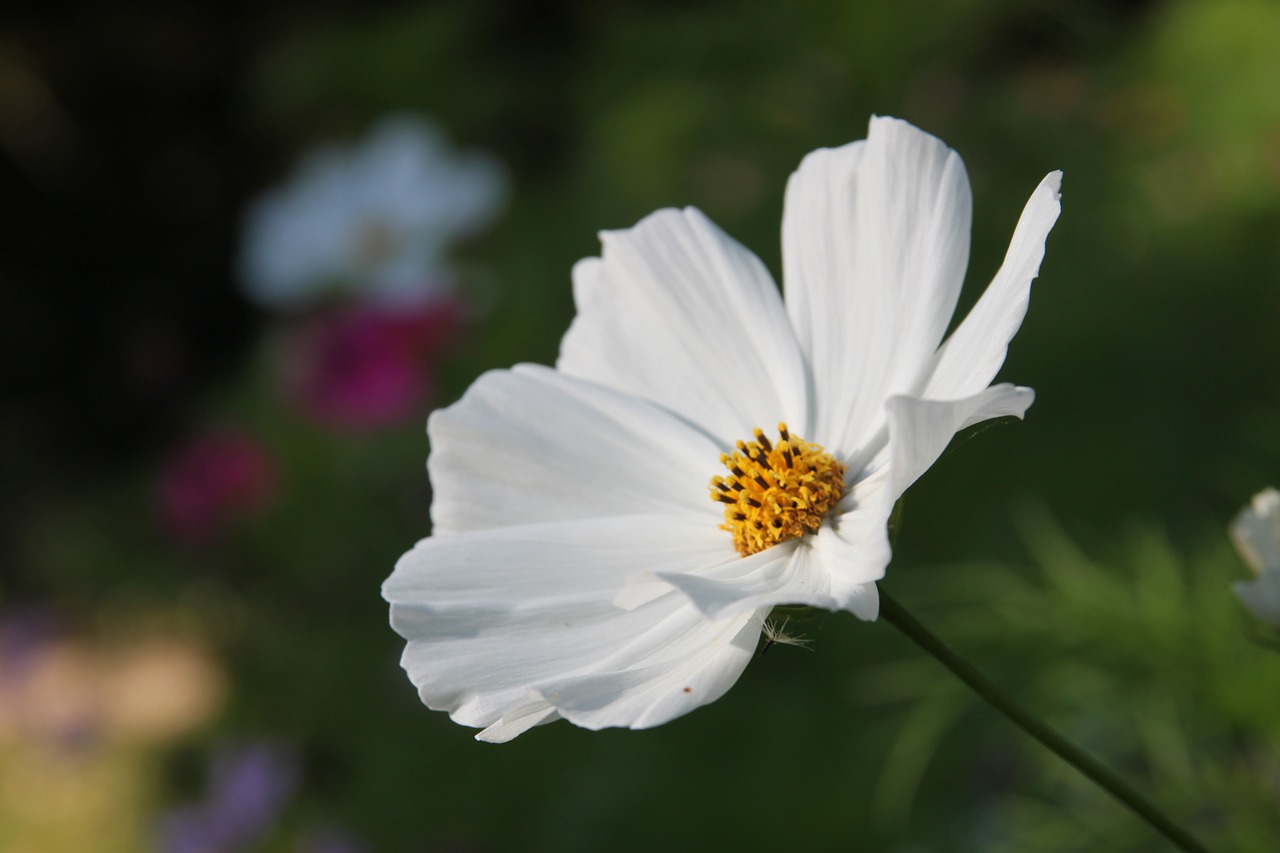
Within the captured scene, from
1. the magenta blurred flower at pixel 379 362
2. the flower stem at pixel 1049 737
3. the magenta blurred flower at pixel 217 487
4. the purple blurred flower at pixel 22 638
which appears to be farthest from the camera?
the purple blurred flower at pixel 22 638

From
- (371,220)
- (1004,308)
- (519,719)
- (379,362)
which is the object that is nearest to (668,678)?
(519,719)

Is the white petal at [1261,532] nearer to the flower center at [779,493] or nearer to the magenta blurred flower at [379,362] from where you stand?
the flower center at [779,493]

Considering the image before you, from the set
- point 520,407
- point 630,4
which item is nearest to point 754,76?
point 630,4

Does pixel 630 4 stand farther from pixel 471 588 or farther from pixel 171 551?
pixel 471 588

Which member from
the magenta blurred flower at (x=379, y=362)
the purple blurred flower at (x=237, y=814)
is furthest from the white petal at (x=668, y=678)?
the purple blurred flower at (x=237, y=814)

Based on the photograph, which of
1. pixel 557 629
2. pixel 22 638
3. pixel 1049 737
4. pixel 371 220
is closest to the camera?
pixel 1049 737

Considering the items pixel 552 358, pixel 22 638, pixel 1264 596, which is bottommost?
pixel 1264 596

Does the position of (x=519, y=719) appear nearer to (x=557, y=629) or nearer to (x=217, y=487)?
(x=557, y=629)
